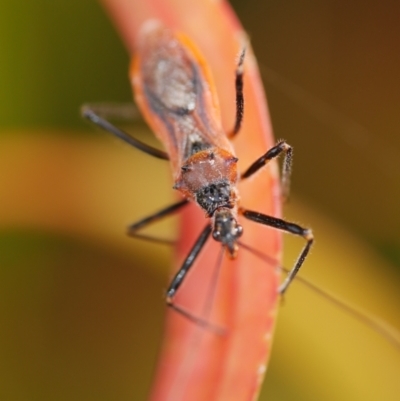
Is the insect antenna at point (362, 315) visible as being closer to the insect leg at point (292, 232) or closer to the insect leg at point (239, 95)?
the insect leg at point (292, 232)

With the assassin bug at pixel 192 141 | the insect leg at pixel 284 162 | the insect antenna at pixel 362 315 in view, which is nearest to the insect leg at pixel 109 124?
the assassin bug at pixel 192 141

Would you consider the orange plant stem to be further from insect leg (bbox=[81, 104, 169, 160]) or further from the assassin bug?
insect leg (bbox=[81, 104, 169, 160])

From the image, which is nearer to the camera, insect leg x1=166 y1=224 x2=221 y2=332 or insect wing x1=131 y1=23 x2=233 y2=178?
insect leg x1=166 y1=224 x2=221 y2=332

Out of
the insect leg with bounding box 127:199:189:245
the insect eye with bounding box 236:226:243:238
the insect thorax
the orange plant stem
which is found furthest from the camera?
the insect leg with bounding box 127:199:189:245

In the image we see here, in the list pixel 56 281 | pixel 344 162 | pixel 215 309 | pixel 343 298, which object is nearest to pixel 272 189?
pixel 215 309

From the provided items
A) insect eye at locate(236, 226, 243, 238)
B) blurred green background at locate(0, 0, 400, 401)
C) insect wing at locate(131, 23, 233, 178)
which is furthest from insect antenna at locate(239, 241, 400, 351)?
insect wing at locate(131, 23, 233, 178)

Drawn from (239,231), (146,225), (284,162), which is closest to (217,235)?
(239,231)

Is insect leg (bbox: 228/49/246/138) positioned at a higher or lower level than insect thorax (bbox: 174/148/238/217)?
higher
